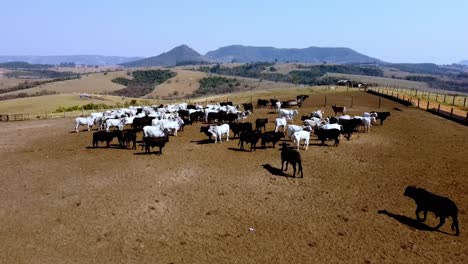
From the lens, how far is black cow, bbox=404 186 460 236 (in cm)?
1300

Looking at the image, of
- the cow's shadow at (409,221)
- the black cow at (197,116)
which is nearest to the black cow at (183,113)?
the black cow at (197,116)

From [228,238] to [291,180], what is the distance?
618 centimetres

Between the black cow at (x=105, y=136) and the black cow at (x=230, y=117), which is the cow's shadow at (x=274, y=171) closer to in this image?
the black cow at (x=105, y=136)

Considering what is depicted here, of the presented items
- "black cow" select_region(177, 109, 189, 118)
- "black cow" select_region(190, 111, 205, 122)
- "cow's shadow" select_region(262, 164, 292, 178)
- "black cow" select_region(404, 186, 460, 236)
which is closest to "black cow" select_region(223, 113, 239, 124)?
"black cow" select_region(190, 111, 205, 122)

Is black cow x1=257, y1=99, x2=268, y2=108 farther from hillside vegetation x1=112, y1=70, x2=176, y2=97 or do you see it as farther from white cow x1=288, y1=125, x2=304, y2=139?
hillside vegetation x1=112, y1=70, x2=176, y2=97

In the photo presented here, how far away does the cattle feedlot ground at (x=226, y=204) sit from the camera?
1227cm

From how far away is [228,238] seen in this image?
13047 mm

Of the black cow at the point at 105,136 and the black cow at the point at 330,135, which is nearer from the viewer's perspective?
the black cow at the point at 330,135

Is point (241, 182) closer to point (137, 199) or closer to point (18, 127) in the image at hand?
point (137, 199)

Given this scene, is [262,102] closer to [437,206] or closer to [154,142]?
[154,142]

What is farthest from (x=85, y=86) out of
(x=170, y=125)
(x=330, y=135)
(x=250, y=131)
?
(x=330, y=135)

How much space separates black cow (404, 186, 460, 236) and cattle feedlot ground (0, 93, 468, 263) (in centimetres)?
37

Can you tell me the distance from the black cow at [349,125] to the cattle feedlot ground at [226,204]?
3.24ft

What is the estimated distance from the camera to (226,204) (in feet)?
51.6
